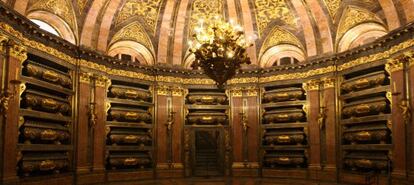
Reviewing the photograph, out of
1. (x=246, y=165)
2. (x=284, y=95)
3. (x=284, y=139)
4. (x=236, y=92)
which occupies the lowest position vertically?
(x=246, y=165)

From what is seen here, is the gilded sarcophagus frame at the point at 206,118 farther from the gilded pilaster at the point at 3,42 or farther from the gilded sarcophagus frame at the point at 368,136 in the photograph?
the gilded pilaster at the point at 3,42

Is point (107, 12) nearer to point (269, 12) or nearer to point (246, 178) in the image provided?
point (269, 12)

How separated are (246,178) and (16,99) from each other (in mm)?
12246

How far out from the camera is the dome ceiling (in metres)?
18.9

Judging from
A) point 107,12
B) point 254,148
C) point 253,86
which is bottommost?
point 254,148

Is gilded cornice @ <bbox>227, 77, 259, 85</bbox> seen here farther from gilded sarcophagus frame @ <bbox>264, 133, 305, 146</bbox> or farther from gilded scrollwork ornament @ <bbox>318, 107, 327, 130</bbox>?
gilded scrollwork ornament @ <bbox>318, 107, 327, 130</bbox>

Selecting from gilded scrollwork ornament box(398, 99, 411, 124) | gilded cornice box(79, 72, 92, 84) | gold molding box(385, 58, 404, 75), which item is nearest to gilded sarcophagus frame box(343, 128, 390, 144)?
gilded scrollwork ornament box(398, 99, 411, 124)

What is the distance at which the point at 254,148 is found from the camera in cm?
2262

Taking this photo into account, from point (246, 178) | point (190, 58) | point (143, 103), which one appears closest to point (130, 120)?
point (143, 103)

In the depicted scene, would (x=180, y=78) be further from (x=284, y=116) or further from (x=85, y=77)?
(x=284, y=116)

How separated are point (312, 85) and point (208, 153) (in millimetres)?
7524

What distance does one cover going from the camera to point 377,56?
1830cm

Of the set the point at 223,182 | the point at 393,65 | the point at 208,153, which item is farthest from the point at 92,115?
the point at 393,65

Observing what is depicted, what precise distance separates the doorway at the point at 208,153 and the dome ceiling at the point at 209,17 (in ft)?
15.0
